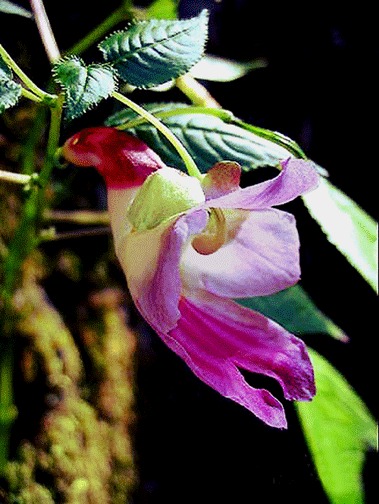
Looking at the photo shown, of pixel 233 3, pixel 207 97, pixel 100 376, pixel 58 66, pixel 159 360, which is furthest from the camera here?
pixel 233 3

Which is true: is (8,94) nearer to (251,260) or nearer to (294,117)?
(251,260)

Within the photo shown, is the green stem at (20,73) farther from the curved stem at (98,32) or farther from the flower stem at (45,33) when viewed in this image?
the curved stem at (98,32)

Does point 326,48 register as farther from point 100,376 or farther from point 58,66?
point 58,66

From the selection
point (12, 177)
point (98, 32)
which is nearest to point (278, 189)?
point (12, 177)

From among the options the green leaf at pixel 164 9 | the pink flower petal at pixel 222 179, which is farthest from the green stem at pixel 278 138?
the green leaf at pixel 164 9

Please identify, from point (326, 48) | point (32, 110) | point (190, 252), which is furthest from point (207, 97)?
point (326, 48)

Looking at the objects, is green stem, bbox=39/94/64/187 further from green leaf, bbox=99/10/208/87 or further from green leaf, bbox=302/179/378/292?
green leaf, bbox=302/179/378/292
